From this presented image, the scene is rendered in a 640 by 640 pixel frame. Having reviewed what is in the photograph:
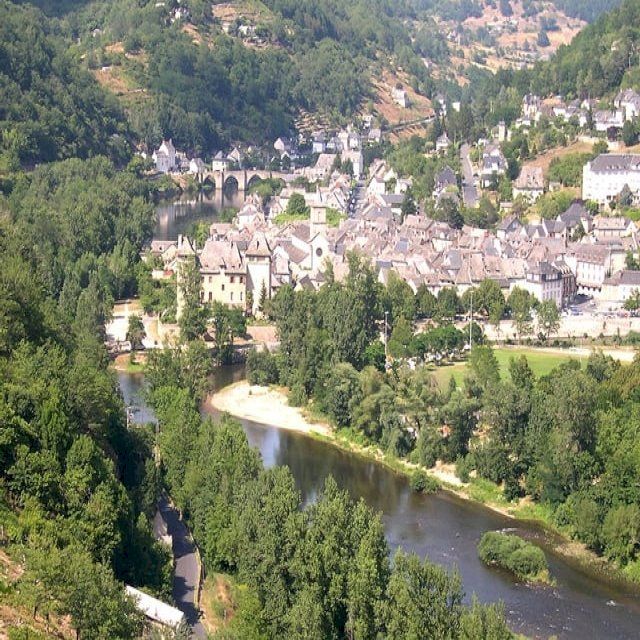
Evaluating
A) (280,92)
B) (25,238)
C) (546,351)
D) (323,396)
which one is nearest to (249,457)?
(323,396)

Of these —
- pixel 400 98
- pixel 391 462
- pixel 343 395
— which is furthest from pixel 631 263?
pixel 400 98

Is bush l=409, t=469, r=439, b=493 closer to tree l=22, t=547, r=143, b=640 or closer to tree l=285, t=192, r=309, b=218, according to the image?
tree l=22, t=547, r=143, b=640

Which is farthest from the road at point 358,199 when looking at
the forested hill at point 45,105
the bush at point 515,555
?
the bush at point 515,555

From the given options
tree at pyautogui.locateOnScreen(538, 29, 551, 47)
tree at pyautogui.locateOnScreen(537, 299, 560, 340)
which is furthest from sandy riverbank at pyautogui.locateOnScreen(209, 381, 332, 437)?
tree at pyautogui.locateOnScreen(538, 29, 551, 47)

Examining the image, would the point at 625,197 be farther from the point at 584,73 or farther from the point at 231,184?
the point at 231,184

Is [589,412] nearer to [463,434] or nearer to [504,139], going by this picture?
[463,434]

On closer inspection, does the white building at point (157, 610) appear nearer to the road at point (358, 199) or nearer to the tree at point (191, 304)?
the tree at point (191, 304)

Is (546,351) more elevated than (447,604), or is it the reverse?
(447,604)
